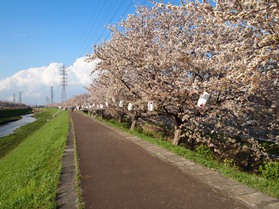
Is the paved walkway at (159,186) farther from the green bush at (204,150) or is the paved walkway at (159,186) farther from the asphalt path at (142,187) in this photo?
the green bush at (204,150)

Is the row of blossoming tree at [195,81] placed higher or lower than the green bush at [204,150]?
higher

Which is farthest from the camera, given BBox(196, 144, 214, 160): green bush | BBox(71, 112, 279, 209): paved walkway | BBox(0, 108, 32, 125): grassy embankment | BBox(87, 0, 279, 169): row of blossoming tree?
BBox(0, 108, 32, 125): grassy embankment

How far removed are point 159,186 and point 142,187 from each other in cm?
43

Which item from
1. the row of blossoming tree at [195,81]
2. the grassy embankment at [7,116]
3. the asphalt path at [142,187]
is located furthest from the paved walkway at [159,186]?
the grassy embankment at [7,116]

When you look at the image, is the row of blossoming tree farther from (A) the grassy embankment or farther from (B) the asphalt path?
(A) the grassy embankment

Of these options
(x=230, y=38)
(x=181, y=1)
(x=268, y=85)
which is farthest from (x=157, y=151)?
(x=181, y=1)

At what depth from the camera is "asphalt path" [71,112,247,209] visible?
539 centimetres

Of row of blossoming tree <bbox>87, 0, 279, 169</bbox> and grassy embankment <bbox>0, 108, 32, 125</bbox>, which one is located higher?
row of blossoming tree <bbox>87, 0, 279, 169</bbox>

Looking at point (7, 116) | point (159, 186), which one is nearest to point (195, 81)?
point (159, 186)

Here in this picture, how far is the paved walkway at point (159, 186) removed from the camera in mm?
5379

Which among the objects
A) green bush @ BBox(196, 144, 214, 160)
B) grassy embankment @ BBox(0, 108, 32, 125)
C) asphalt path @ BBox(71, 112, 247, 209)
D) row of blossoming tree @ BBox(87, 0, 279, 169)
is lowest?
grassy embankment @ BBox(0, 108, 32, 125)

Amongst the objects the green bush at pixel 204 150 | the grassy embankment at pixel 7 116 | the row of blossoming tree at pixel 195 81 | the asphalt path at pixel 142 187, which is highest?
the row of blossoming tree at pixel 195 81

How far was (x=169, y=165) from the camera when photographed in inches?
337

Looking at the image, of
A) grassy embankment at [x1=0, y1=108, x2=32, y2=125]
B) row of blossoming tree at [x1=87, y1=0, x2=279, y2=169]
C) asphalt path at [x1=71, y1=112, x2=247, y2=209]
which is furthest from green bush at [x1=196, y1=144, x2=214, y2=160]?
grassy embankment at [x1=0, y1=108, x2=32, y2=125]
